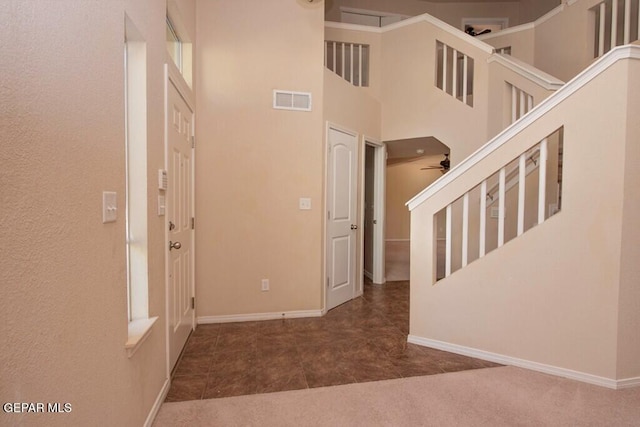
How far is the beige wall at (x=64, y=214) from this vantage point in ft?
2.50

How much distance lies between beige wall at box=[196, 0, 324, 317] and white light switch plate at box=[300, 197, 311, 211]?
4cm

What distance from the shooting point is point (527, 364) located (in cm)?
221

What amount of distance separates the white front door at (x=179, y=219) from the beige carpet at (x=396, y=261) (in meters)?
3.18

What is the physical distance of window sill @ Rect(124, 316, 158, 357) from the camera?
140cm

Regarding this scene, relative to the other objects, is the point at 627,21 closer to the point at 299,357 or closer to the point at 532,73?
A: the point at 532,73

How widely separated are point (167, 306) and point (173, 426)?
26.3 inches

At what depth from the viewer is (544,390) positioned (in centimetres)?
196

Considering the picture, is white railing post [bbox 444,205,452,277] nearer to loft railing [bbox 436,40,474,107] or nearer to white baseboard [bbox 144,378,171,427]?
loft railing [bbox 436,40,474,107]

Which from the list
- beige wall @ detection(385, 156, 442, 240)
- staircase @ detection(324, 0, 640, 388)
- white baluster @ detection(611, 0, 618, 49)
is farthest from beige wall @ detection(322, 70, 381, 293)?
beige wall @ detection(385, 156, 442, 240)

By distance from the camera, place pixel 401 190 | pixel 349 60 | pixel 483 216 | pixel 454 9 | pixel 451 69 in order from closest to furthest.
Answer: pixel 483 216
pixel 451 69
pixel 349 60
pixel 454 9
pixel 401 190

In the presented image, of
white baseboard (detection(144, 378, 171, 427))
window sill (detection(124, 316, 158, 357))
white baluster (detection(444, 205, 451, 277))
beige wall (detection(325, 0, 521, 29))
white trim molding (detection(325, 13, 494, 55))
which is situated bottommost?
white baseboard (detection(144, 378, 171, 427))

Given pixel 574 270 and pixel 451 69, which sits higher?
pixel 451 69

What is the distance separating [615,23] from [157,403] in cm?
515

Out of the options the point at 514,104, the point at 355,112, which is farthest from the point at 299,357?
the point at 514,104
